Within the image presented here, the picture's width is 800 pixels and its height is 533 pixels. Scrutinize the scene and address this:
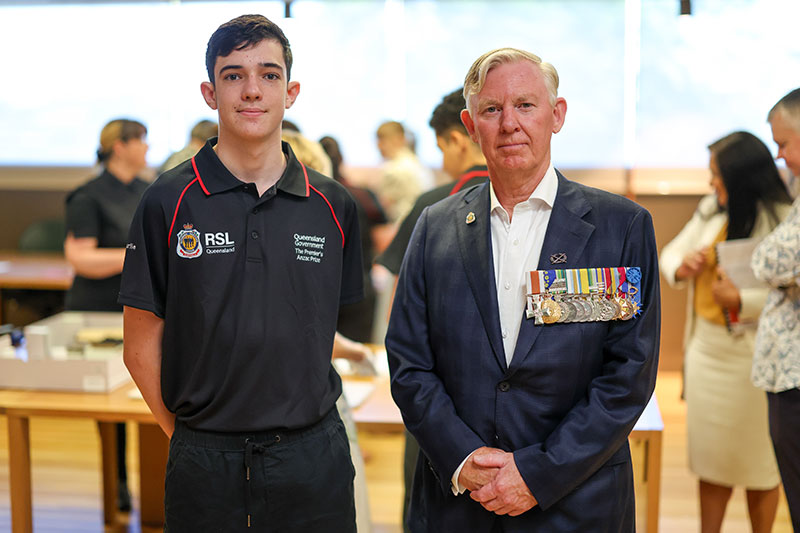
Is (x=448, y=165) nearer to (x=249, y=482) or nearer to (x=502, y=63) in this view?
(x=502, y=63)

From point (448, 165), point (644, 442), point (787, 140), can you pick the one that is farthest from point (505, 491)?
point (448, 165)

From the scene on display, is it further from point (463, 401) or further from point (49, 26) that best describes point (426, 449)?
point (49, 26)

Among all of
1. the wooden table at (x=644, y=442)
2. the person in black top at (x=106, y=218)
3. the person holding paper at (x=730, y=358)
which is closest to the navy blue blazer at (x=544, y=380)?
the wooden table at (x=644, y=442)

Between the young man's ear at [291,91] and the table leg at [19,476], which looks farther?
the table leg at [19,476]

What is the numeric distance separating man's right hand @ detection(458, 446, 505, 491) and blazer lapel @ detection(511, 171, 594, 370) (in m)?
0.19

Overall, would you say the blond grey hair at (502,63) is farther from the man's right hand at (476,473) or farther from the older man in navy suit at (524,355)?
the man's right hand at (476,473)

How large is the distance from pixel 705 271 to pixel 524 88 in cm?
185

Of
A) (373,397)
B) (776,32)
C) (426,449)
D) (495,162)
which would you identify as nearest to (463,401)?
(426,449)

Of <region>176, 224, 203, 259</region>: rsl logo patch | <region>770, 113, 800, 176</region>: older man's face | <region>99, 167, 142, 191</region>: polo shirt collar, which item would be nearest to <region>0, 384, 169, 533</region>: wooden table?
<region>176, 224, 203, 259</region>: rsl logo patch

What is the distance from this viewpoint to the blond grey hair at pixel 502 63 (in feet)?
5.83

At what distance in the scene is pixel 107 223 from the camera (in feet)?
12.8

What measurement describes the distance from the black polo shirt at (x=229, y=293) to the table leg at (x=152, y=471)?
5.62ft

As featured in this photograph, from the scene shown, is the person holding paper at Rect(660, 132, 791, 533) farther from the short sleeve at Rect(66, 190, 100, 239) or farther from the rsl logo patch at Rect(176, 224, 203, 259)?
the short sleeve at Rect(66, 190, 100, 239)

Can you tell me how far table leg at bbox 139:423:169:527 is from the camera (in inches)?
138
